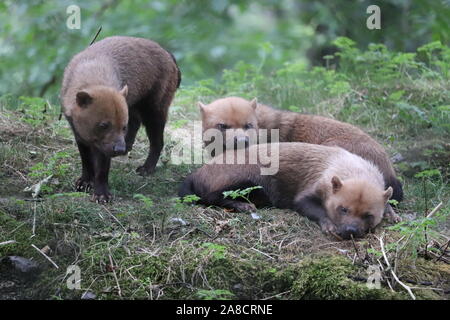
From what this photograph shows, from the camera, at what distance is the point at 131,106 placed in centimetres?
791

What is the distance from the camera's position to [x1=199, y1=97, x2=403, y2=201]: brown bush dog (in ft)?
26.5

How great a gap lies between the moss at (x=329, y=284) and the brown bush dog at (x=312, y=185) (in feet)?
2.88

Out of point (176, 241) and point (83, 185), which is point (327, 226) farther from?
point (83, 185)

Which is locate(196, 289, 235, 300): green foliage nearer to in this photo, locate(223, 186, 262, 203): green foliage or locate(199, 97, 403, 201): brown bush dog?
locate(223, 186, 262, 203): green foliage

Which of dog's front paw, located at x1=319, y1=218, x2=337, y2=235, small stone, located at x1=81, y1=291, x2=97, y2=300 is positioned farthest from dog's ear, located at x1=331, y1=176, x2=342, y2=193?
small stone, located at x1=81, y1=291, x2=97, y2=300

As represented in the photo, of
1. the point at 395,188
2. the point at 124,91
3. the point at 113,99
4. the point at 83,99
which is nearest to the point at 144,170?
the point at 124,91

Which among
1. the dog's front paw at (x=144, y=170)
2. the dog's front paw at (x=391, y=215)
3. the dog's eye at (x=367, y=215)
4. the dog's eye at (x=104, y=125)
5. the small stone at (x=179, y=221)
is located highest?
the dog's eye at (x=104, y=125)

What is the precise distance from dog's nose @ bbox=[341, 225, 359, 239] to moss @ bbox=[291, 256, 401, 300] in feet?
2.25

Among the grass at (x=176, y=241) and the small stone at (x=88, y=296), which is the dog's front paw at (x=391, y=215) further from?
the small stone at (x=88, y=296)

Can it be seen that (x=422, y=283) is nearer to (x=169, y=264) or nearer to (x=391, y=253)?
(x=391, y=253)

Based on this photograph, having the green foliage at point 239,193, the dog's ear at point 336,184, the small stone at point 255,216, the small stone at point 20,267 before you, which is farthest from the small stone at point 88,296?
the dog's ear at point 336,184

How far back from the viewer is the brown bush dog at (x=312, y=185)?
255 inches

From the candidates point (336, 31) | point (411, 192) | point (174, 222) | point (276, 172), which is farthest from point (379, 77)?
point (174, 222)

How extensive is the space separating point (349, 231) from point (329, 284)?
1.06 meters
